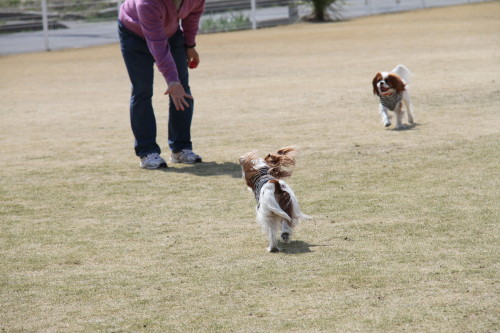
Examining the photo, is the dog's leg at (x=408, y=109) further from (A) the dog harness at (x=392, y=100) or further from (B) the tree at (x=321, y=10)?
(B) the tree at (x=321, y=10)

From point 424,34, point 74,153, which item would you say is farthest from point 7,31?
point 74,153

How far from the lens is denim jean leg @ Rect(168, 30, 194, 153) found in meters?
8.11

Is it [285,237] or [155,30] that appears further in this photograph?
[155,30]

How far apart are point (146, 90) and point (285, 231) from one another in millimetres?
3395

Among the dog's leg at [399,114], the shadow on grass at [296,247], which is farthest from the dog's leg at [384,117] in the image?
the shadow on grass at [296,247]

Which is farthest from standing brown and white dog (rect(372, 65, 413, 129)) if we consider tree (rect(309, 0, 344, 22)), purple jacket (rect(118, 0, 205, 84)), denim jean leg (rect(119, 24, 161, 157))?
tree (rect(309, 0, 344, 22))

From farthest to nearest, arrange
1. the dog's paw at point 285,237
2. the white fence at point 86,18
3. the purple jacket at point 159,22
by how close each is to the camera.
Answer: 1. the white fence at point 86,18
2. the purple jacket at point 159,22
3. the dog's paw at point 285,237

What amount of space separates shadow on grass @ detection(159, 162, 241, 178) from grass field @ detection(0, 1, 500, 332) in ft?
0.13

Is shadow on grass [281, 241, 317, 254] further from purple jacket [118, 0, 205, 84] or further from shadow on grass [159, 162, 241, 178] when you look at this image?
purple jacket [118, 0, 205, 84]

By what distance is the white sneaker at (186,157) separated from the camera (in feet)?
26.9

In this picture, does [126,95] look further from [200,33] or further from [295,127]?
[200,33]

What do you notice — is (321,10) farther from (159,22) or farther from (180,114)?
(159,22)

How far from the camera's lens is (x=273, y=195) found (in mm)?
5020

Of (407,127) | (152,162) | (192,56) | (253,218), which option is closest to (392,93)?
(407,127)
